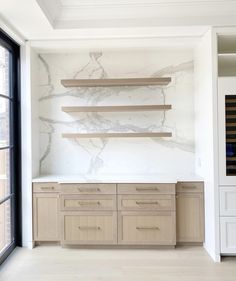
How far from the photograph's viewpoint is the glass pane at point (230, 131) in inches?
118

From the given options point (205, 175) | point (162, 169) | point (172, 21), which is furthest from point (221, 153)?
point (172, 21)

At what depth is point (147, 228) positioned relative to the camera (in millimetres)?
3262

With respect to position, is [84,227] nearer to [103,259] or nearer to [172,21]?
[103,259]

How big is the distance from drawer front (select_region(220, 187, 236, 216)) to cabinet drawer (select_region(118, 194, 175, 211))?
0.54 m

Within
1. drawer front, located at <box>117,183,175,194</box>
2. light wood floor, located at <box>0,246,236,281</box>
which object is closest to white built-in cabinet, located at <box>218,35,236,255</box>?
light wood floor, located at <box>0,246,236,281</box>

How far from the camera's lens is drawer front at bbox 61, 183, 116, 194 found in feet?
10.7

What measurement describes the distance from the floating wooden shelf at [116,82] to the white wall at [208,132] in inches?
18.3

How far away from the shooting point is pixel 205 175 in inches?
129

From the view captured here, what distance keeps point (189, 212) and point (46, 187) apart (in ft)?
5.74

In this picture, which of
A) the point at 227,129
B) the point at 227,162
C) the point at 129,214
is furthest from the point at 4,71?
the point at 227,162

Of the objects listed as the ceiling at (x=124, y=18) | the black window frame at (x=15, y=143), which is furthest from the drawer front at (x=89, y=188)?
the ceiling at (x=124, y=18)

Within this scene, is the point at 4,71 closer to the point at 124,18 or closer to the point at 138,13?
the point at 124,18

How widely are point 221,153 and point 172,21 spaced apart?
1.52m

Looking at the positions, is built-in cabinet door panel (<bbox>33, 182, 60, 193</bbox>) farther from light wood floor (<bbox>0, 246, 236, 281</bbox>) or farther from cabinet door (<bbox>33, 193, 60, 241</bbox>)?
light wood floor (<bbox>0, 246, 236, 281</bbox>)
